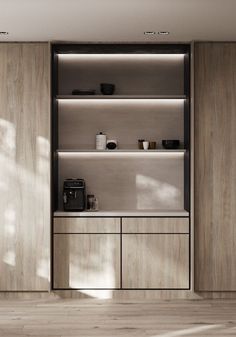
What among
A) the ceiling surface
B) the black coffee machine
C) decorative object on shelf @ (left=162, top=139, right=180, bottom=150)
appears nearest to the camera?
the ceiling surface

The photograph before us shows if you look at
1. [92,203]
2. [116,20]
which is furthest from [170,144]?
[116,20]

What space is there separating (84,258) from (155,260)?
0.69m

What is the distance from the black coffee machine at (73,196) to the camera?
5859 mm

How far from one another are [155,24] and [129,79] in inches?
46.8

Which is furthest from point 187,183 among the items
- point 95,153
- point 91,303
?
point 91,303

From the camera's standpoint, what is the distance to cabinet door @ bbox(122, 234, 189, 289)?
18.9 feet

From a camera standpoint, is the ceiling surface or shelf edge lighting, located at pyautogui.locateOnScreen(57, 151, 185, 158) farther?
shelf edge lighting, located at pyautogui.locateOnScreen(57, 151, 185, 158)

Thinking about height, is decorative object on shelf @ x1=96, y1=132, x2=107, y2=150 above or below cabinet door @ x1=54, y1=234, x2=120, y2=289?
above

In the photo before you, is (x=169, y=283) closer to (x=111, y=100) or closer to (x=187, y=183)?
(x=187, y=183)

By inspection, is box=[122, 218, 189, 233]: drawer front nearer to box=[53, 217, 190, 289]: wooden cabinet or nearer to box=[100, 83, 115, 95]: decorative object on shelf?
box=[53, 217, 190, 289]: wooden cabinet

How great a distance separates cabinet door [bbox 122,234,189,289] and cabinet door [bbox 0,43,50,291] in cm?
79

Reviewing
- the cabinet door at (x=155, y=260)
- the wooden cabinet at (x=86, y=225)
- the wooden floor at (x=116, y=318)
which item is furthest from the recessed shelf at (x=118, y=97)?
the wooden floor at (x=116, y=318)

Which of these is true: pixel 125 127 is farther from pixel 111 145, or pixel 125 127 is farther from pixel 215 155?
pixel 215 155

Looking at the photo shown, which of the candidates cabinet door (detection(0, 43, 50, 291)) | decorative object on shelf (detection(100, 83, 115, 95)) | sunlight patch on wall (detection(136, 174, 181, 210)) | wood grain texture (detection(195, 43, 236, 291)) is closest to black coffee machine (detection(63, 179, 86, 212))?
cabinet door (detection(0, 43, 50, 291))
